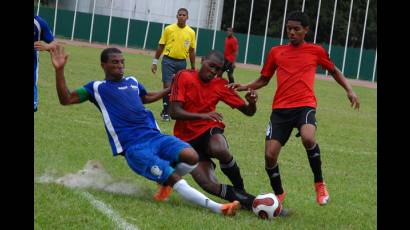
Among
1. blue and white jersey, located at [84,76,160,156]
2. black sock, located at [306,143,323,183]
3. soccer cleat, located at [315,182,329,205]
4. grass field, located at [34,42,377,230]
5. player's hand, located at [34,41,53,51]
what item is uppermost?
player's hand, located at [34,41,53,51]

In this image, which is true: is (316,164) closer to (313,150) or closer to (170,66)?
(313,150)

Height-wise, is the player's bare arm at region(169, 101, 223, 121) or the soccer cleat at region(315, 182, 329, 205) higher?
the player's bare arm at region(169, 101, 223, 121)

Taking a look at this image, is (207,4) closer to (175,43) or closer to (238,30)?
(238,30)

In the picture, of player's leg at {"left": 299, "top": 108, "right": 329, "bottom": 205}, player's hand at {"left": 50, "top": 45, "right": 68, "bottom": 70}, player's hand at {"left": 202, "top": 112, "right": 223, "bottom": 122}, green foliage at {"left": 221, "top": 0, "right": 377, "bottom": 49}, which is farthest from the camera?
green foliage at {"left": 221, "top": 0, "right": 377, "bottom": 49}

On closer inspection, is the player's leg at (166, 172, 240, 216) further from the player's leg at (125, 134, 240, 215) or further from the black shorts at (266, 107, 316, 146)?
the black shorts at (266, 107, 316, 146)

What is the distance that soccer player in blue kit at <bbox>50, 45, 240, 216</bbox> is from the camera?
7.54 metres

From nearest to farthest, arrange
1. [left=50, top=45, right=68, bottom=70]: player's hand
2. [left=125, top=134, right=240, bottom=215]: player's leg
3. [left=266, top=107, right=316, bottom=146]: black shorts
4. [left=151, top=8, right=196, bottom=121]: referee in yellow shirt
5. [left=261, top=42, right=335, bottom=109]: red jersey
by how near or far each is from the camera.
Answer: [left=50, top=45, right=68, bottom=70]: player's hand, [left=125, top=134, right=240, bottom=215]: player's leg, [left=266, top=107, right=316, bottom=146]: black shorts, [left=261, top=42, right=335, bottom=109]: red jersey, [left=151, top=8, right=196, bottom=121]: referee in yellow shirt

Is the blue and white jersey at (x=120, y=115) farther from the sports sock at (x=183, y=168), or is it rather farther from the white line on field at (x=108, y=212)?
the white line on field at (x=108, y=212)

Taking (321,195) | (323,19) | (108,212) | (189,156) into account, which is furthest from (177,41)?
(323,19)

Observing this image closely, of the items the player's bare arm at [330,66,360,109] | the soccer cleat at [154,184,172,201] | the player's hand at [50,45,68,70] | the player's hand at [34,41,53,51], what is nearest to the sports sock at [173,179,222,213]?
the soccer cleat at [154,184,172,201]

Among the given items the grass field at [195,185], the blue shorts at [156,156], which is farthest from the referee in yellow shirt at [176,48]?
the blue shorts at [156,156]

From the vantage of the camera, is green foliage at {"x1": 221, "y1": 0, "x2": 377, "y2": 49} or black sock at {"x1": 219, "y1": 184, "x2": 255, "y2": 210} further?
green foliage at {"x1": 221, "y1": 0, "x2": 377, "y2": 49}

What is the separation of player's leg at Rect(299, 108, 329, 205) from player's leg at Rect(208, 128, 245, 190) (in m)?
0.80

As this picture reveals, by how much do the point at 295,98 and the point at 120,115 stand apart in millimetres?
1932
